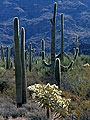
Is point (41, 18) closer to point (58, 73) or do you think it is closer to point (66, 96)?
point (58, 73)

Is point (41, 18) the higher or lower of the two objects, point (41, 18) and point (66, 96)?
the lower

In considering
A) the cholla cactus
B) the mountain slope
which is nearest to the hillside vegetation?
the cholla cactus

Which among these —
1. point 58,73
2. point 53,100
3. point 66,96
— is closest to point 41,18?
point 58,73

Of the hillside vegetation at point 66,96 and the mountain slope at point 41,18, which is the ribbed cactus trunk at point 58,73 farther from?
the mountain slope at point 41,18

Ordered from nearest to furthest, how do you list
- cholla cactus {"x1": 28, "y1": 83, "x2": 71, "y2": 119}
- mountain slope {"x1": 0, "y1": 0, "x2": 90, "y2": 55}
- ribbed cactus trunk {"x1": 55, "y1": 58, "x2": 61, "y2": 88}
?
1. cholla cactus {"x1": 28, "y1": 83, "x2": 71, "y2": 119}
2. ribbed cactus trunk {"x1": 55, "y1": 58, "x2": 61, "y2": 88}
3. mountain slope {"x1": 0, "y1": 0, "x2": 90, "y2": 55}

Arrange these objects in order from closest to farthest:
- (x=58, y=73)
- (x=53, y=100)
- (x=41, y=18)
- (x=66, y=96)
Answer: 1. (x=53, y=100)
2. (x=66, y=96)
3. (x=58, y=73)
4. (x=41, y=18)

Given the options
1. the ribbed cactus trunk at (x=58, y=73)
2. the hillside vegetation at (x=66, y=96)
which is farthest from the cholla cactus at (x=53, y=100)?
the ribbed cactus trunk at (x=58, y=73)

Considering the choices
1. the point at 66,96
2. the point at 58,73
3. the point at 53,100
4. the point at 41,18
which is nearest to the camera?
the point at 53,100

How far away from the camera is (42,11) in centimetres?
18025

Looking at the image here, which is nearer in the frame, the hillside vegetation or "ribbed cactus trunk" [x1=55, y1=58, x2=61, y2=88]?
the hillside vegetation

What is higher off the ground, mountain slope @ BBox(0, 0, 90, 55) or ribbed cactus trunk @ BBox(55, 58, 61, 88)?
ribbed cactus trunk @ BBox(55, 58, 61, 88)

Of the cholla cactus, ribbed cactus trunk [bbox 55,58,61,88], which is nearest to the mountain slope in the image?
ribbed cactus trunk [bbox 55,58,61,88]

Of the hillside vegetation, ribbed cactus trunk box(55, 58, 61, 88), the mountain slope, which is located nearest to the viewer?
the hillside vegetation

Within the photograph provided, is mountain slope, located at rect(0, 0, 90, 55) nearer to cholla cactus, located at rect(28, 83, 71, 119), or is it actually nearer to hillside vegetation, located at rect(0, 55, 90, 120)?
hillside vegetation, located at rect(0, 55, 90, 120)
